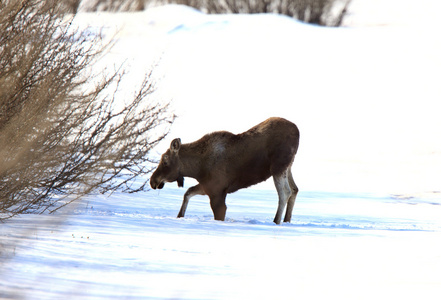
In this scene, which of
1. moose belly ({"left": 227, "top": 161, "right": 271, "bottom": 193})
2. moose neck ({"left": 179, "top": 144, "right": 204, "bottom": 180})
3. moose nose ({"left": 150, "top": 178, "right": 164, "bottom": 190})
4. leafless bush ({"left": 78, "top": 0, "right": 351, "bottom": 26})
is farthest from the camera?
leafless bush ({"left": 78, "top": 0, "right": 351, "bottom": 26})

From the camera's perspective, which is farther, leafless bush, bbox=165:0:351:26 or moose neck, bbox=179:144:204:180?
leafless bush, bbox=165:0:351:26

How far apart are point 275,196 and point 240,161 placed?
551 cm

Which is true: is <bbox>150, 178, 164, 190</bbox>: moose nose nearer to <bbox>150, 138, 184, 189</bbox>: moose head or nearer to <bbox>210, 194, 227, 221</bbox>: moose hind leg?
<bbox>150, 138, 184, 189</bbox>: moose head

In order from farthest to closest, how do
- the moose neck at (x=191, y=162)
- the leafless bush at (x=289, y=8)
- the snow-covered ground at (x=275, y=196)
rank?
the leafless bush at (x=289, y=8) → the moose neck at (x=191, y=162) → the snow-covered ground at (x=275, y=196)

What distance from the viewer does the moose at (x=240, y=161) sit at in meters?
10.7

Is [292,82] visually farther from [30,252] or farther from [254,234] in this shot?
[30,252]

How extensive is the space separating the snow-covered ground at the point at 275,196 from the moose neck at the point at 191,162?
0.68 m

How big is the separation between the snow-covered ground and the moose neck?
0.68 meters

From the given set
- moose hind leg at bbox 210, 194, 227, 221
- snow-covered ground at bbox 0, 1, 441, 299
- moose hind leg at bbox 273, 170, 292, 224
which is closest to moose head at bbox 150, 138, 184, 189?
snow-covered ground at bbox 0, 1, 441, 299

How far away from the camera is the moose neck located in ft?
36.1

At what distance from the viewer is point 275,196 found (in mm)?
16203

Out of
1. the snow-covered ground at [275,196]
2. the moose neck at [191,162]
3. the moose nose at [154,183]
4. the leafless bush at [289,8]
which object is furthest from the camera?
the leafless bush at [289,8]

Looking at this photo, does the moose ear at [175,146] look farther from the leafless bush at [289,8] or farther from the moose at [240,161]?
the leafless bush at [289,8]

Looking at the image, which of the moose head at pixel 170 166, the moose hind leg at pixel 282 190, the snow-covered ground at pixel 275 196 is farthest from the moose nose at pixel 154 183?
the moose hind leg at pixel 282 190
